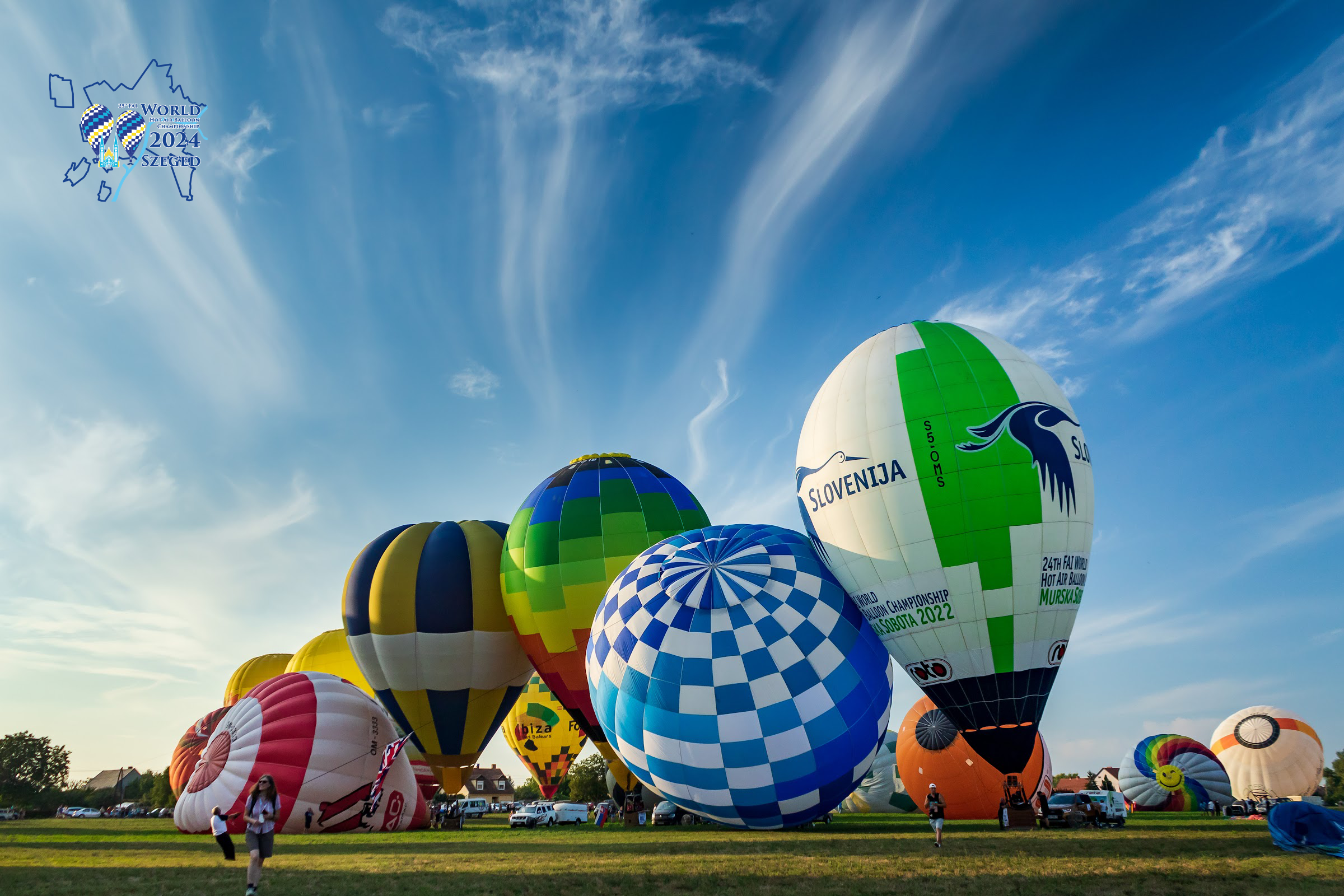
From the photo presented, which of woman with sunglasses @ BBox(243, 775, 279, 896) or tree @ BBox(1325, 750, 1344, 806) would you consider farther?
tree @ BBox(1325, 750, 1344, 806)

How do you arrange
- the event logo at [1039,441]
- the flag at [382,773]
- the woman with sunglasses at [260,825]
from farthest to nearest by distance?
1. the flag at [382,773]
2. the event logo at [1039,441]
3. the woman with sunglasses at [260,825]

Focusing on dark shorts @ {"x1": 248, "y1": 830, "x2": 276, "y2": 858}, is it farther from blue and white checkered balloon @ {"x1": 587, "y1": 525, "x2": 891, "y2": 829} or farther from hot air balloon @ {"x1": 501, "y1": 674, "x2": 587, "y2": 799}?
hot air balloon @ {"x1": 501, "y1": 674, "x2": 587, "y2": 799}

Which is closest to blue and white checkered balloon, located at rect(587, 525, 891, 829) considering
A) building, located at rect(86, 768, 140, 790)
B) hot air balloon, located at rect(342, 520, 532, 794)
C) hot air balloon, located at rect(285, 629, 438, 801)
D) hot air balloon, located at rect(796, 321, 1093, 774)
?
hot air balloon, located at rect(796, 321, 1093, 774)

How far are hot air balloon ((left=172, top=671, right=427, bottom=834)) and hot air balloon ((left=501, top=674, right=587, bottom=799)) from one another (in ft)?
38.8

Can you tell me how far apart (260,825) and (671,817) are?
11.5 metres

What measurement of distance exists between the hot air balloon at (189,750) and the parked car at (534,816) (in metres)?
8.38

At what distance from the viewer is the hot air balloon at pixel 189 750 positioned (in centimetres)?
2183

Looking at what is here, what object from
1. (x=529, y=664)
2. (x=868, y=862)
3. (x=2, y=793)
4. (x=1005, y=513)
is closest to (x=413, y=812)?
→ (x=529, y=664)

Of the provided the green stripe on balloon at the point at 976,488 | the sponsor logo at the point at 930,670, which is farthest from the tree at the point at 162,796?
the green stripe on balloon at the point at 976,488

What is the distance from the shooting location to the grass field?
307 inches

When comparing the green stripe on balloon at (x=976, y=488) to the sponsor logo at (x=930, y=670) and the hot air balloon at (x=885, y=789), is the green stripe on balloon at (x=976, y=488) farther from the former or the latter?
the hot air balloon at (x=885, y=789)

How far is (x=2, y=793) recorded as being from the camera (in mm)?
52469

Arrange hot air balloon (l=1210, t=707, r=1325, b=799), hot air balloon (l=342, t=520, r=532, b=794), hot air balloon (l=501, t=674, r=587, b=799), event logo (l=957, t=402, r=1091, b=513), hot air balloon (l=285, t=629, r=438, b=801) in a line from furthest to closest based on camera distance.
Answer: hot air balloon (l=1210, t=707, r=1325, b=799), hot air balloon (l=501, t=674, r=587, b=799), hot air balloon (l=285, t=629, r=438, b=801), hot air balloon (l=342, t=520, r=532, b=794), event logo (l=957, t=402, r=1091, b=513)

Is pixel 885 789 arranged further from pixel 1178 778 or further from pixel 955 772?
pixel 955 772
